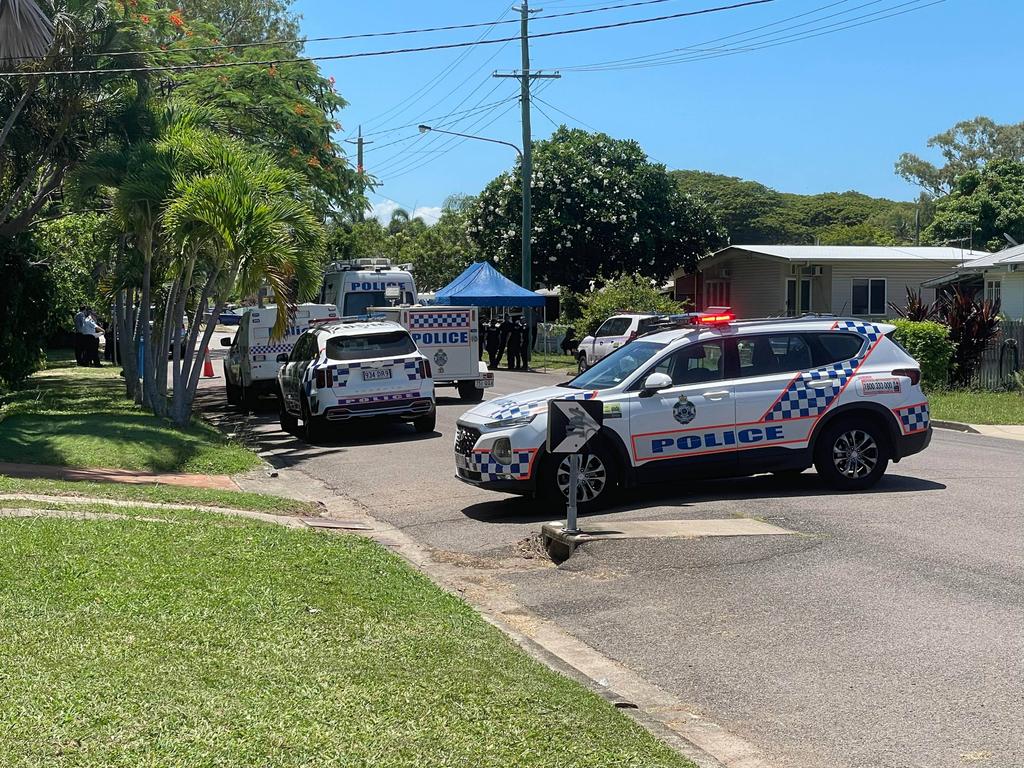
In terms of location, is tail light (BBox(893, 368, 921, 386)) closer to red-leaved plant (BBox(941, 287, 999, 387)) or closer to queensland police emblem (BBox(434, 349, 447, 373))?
queensland police emblem (BBox(434, 349, 447, 373))

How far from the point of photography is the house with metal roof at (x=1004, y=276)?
28.3m

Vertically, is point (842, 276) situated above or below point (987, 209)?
below

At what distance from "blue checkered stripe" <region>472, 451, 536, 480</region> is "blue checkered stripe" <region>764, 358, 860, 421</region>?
93.9 inches

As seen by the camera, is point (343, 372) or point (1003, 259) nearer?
point (343, 372)

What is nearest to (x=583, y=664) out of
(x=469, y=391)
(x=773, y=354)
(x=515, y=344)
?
(x=773, y=354)

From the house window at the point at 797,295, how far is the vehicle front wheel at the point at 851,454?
96.0 ft

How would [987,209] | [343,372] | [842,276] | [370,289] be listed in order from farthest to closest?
[987,209], [842,276], [370,289], [343,372]

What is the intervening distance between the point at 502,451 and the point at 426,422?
25.6ft

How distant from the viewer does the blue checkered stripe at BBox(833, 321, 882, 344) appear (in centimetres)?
1223

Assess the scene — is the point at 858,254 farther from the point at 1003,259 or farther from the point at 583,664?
the point at 583,664

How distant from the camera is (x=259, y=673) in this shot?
5.75 m

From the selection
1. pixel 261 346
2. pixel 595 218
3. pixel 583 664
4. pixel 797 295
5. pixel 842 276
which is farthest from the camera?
pixel 595 218

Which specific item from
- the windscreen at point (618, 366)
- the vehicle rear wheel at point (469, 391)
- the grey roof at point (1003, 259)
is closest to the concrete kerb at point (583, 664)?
the windscreen at point (618, 366)

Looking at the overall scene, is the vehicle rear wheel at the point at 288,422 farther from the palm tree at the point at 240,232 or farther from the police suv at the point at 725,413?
the police suv at the point at 725,413
